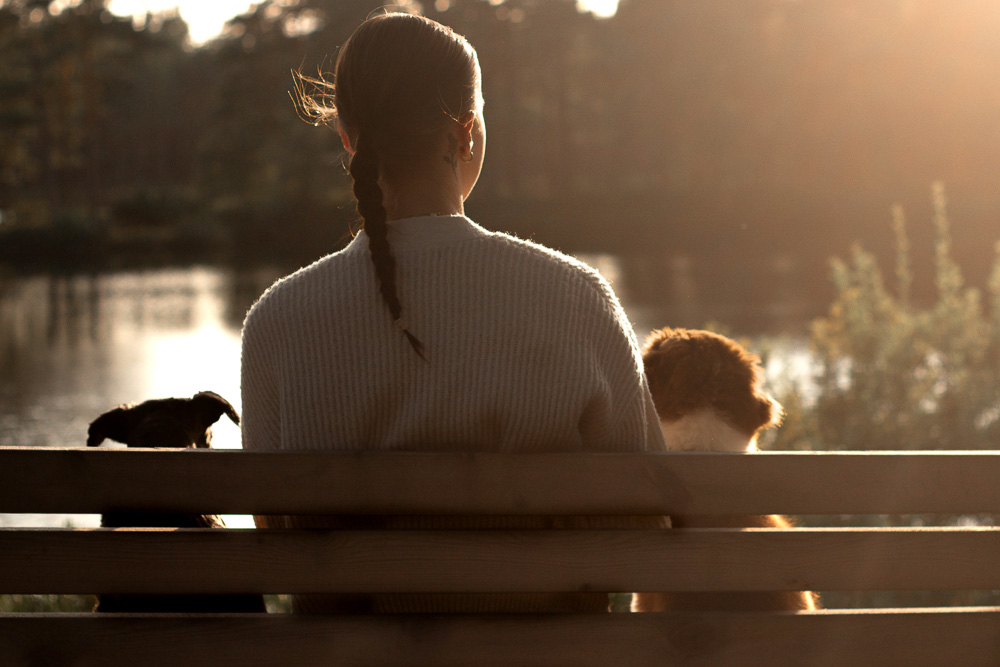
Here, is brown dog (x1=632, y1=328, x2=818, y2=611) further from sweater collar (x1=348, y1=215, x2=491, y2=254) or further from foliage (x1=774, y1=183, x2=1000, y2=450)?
foliage (x1=774, y1=183, x2=1000, y2=450)

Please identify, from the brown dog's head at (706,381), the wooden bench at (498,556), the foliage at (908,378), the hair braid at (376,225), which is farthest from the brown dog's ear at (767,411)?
the foliage at (908,378)

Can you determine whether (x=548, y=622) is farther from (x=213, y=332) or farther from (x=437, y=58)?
(x=213, y=332)

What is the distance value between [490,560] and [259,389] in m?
0.58

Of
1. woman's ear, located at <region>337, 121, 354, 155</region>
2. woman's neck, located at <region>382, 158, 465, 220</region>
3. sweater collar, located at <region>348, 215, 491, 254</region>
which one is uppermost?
woman's ear, located at <region>337, 121, 354, 155</region>

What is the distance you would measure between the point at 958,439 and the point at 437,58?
5.59 m

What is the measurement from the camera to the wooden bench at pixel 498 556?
1.87 metres

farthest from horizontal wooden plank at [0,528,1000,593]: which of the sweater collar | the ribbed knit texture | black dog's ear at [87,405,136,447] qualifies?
black dog's ear at [87,405,136,447]

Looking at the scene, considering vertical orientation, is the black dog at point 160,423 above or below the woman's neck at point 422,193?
below

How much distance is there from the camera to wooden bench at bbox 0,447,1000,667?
6.15ft

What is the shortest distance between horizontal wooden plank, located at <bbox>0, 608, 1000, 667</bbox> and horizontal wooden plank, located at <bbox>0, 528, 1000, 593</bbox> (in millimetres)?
67

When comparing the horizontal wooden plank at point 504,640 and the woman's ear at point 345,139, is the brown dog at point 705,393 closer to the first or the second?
the horizontal wooden plank at point 504,640

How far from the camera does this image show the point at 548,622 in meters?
1.96

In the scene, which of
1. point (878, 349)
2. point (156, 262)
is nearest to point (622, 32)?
point (156, 262)

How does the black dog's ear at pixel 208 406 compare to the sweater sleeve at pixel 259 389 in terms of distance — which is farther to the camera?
the black dog's ear at pixel 208 406
